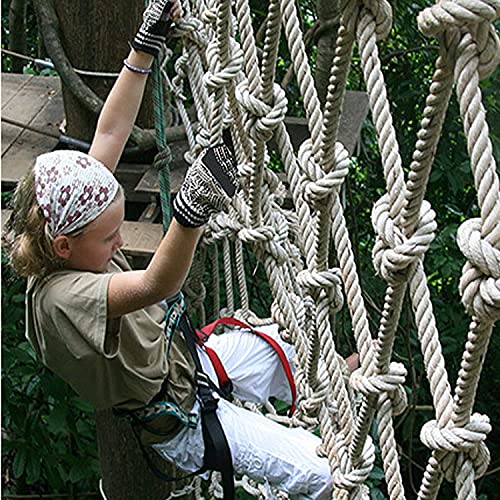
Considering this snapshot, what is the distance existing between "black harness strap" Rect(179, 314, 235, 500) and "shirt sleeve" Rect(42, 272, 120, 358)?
0.68ft

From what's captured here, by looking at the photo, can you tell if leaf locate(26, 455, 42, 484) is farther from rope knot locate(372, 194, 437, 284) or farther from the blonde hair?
rope knot locate(372, 194, 437, 284)

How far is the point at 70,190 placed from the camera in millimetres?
1193

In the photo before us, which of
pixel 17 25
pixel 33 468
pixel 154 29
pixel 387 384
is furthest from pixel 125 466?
pixel 17 25

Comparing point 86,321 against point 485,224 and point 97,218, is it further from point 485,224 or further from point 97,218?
point 485,224

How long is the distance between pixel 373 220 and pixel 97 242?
0.51 meters

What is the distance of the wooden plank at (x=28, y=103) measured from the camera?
193cm

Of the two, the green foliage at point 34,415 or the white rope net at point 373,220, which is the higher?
the white rope net at point 373,220

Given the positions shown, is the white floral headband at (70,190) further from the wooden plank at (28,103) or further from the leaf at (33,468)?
the leaf at (33,468)

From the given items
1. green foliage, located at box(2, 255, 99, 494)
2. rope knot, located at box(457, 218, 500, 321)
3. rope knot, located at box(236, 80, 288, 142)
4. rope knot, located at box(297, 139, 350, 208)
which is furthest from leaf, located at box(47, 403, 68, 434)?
rope knot, located at box(457, 218, 500, 321)

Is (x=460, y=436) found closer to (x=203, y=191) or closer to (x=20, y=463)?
(x=203, y=191)

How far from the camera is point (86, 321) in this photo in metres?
1.17

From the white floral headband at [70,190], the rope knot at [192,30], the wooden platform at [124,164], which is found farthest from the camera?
the wooden platform at [124,164]

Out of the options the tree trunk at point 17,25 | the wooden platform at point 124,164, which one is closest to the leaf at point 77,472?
the wooden platform at point 124,164

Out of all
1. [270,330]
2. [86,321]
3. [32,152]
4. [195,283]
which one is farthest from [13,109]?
[86,321]
